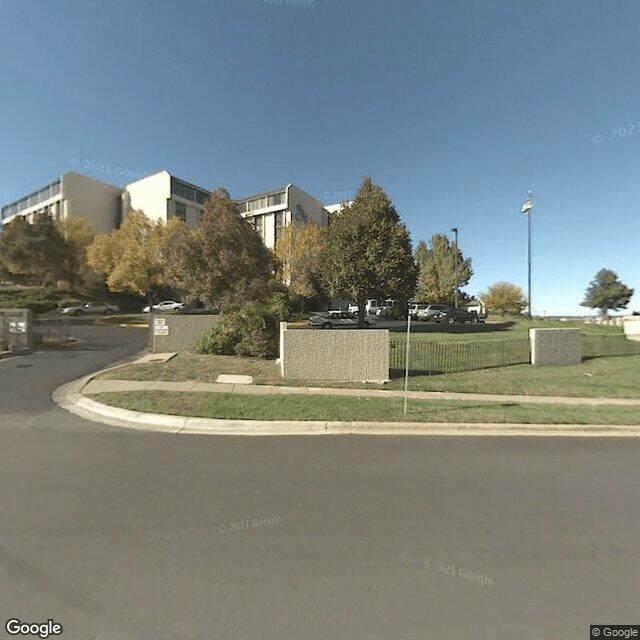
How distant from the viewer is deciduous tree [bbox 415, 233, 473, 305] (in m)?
44.1

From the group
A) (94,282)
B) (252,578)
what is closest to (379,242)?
(252,578)

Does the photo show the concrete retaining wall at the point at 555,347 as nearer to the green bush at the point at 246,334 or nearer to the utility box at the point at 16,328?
the green bush at the point at 246,334

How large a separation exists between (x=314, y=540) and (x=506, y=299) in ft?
155

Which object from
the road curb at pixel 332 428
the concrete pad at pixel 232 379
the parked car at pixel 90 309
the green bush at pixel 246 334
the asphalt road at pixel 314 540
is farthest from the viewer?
the parked car at pixel 90 309

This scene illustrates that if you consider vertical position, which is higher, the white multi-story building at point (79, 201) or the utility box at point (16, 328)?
the white multi-story building at point (79, 201)

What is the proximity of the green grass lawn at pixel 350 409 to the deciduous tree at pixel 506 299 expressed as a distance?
130 feet

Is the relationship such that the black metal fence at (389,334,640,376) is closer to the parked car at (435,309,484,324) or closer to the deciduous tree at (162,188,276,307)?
the deciduous tree at (162,188,276,307)

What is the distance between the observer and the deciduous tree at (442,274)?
4406 cm

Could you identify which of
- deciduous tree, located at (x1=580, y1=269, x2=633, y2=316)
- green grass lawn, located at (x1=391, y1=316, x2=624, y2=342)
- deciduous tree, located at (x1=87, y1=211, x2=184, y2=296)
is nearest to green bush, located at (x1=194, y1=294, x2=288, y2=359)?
green grass lawn, located at (x1=391, y1=316, x2=624, y2=342)

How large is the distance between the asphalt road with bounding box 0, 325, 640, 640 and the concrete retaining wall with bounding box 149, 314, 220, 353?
862 cm

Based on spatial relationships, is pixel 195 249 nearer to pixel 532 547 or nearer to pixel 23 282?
pixel 532 547

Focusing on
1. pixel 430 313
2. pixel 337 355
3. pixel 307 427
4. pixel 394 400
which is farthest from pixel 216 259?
pixel 430 313

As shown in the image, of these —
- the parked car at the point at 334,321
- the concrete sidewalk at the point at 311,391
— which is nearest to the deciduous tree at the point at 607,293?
the parked car at the point at 334,321

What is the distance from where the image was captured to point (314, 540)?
9.63ft
